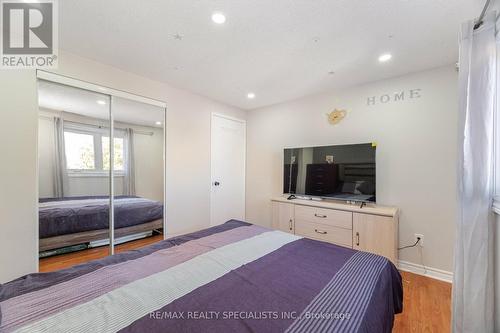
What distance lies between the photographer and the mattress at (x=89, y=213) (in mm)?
2156

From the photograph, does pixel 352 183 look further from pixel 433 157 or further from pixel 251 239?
pixel 251 239

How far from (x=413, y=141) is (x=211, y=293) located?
2.87 m

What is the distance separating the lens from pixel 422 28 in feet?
5.80

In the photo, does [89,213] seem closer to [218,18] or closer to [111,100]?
[111,100]

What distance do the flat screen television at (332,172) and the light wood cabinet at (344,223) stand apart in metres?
0.17

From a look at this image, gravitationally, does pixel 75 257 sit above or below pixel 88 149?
below

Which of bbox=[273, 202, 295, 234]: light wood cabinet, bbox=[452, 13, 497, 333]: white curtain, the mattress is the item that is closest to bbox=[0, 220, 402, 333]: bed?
bbox=[452, 13, 497, 333]: white curtain

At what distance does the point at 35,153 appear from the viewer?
2008 millimetres

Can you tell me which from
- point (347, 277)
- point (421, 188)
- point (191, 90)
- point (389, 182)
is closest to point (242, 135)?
point (191, 90)

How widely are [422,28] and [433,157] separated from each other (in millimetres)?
1456

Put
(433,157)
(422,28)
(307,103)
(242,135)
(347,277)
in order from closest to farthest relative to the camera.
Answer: (347,277) < (422,28) < (433,157) < (307,103) < (242,135)

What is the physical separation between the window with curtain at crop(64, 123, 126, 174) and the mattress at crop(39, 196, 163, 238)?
353mm

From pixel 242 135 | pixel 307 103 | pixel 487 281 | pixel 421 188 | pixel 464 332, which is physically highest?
pixel 307 103

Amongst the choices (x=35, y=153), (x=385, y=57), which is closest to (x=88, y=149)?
(x=35, y=153)
